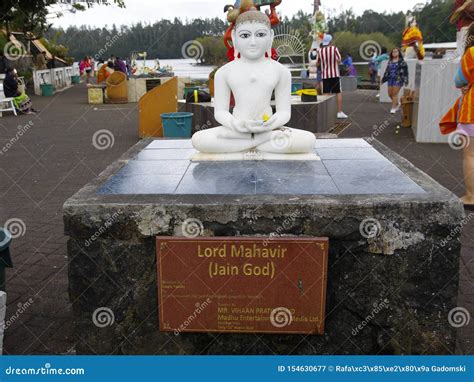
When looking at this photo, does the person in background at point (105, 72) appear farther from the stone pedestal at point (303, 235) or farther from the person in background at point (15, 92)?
the stone pedestal at point (303, 235)

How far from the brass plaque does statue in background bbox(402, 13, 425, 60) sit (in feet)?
41.3

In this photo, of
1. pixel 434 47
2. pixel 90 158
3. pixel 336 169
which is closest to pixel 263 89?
pixel 336 169

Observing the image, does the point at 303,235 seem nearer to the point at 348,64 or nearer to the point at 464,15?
the point at 464,15

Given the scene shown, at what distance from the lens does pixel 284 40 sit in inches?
1021

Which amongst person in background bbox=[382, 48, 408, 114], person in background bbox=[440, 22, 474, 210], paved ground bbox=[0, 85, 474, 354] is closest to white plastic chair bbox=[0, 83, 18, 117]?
paved ground bbox=[0, 85, 474, 354]

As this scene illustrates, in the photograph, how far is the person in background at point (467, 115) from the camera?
199 inches

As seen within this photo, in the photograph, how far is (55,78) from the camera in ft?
79.3

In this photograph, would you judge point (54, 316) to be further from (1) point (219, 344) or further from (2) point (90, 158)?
(2) point (90, 158)

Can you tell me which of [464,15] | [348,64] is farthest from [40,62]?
[464,15]

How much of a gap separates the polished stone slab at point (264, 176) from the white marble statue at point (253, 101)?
0.16 meters

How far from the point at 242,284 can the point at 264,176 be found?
0.97 m

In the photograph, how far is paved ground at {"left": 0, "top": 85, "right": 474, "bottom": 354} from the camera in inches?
141

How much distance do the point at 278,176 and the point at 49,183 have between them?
186 inches

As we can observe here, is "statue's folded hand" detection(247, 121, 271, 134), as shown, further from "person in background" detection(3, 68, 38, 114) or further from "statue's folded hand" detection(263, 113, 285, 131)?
"person in background" detection(3, 68, 38, 114)
